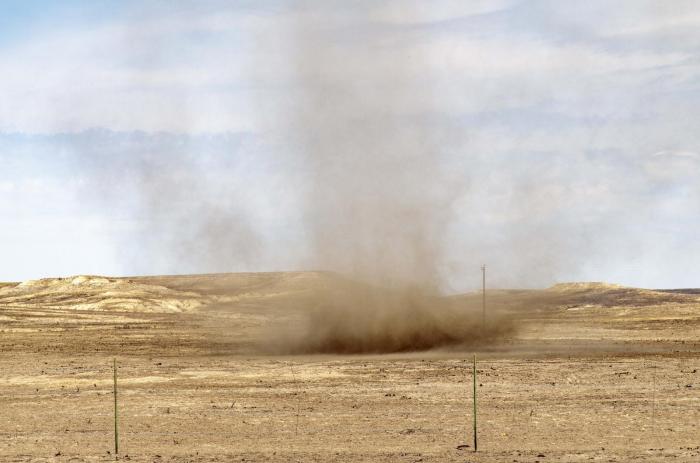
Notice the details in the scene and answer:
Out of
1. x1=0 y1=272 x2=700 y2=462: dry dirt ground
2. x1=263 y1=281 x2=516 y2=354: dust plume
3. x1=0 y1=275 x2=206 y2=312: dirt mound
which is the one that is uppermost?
x1=0 y1=275 x2=206 y2=312: dirt mound

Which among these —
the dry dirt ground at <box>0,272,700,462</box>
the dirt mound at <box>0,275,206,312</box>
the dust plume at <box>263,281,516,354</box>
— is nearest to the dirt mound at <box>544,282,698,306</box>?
the dirt mound at <box>0,275,206,312</box>

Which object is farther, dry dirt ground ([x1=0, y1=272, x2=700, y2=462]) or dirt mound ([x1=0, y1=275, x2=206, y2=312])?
dirt mound ([x1=0, y1=275, x2=206, y2=312])

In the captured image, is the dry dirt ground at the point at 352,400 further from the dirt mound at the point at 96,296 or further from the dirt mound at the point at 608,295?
the dirt mound at the point at 608,295

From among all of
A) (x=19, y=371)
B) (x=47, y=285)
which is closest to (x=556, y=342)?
(x=19, y=371)

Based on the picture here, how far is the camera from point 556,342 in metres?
53.6

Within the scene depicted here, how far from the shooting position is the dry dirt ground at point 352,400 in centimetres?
2248

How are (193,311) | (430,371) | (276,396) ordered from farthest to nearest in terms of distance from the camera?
(193,311), (430,371), (276,396)

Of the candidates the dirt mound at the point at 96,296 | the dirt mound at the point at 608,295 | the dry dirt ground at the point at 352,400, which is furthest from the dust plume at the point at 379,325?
the dirt mound at the point at 608,295

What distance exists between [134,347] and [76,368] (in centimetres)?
1173

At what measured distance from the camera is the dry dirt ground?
22484 millimetres

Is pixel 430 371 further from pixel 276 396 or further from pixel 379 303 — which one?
pixel 379 303

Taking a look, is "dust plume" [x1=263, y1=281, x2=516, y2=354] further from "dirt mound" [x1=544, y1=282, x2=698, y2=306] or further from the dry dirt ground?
"dirt mound" [x1=544, y1=282, x2=698, y2=306]

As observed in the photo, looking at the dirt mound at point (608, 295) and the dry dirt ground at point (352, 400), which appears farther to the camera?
the dirt mound at point (608, 295)

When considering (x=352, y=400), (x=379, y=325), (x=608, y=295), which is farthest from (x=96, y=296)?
(x=352, y=400)
